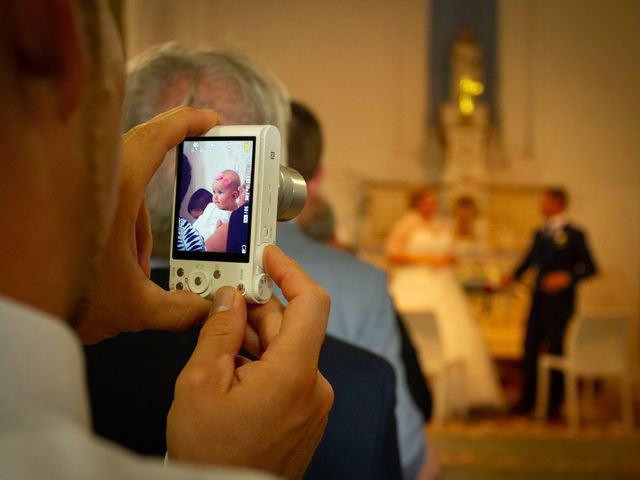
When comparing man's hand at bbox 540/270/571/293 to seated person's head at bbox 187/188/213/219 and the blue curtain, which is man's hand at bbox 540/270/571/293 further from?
seated person's head at bbox 187/188/213/219

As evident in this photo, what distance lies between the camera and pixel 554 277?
6.30 metres

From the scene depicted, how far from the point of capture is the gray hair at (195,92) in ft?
3.74

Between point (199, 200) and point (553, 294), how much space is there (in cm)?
592

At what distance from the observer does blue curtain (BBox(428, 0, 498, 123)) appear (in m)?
10.4

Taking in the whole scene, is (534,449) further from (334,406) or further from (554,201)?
(334,406)

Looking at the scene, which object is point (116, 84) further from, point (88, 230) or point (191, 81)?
point (191, 81)

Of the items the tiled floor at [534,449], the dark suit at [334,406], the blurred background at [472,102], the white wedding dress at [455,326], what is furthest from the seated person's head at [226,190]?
the blurred background at [472,102]

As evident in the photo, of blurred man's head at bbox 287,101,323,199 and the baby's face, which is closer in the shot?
the baby's face

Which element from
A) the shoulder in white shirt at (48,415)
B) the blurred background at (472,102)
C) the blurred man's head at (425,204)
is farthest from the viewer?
the blurred background at (472,102)

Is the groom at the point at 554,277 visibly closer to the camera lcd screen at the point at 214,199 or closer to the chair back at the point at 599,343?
the chair back at the point at 599,343

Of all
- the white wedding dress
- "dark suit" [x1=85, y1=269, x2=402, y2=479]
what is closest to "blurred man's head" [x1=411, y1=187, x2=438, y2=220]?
the white wedding dress

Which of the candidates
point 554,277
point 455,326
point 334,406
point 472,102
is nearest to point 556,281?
point 554,277

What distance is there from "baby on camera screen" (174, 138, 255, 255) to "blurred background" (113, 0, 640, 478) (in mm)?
8787

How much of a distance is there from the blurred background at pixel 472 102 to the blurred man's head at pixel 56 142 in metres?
9.14
